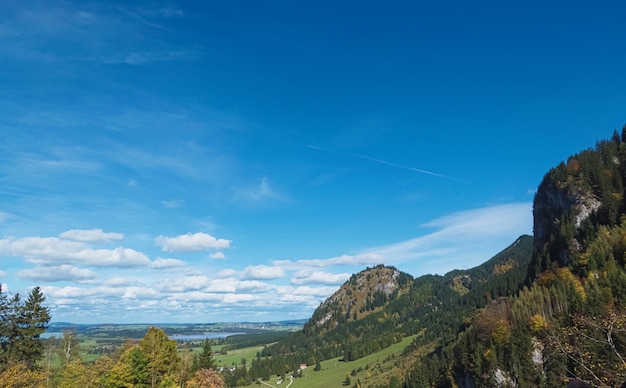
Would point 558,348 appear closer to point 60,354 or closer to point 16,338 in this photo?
point 16,338

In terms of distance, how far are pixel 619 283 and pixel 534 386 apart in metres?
40.2

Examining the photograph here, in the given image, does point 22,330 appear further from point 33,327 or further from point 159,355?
point 159,355

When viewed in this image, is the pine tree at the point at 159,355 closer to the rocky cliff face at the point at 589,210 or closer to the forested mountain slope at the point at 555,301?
the forested mountain slope at the point at 555,301

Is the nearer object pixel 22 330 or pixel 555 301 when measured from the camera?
pixel 22 330

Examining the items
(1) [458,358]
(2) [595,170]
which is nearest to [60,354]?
(1) [458,358]

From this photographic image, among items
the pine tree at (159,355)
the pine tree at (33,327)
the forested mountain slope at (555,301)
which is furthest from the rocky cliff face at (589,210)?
the pine tree at (33,327)

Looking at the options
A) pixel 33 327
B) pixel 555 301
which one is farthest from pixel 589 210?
pixel 33 327

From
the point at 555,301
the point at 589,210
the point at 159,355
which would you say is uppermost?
the point at 589,210

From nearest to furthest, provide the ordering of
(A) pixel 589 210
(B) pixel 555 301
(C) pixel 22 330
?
(C) pixel 22 330 → (B) pixel 555 301 → (A) pixel 589 210

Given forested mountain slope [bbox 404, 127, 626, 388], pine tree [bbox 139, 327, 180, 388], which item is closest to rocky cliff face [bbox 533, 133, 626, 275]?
forested mountain slope [bbox 404, 127, 626, 388]

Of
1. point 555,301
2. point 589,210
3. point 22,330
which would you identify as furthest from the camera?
point 589,210

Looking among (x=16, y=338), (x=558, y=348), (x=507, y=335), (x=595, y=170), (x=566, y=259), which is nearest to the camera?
(x=558, y=348)

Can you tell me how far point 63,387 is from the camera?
6675 centimetres

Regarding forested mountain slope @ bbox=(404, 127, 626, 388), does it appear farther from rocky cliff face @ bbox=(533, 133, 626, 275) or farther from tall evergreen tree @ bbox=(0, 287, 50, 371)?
tall evergreen tree @ bbox=(0, 287, 50, 371)
